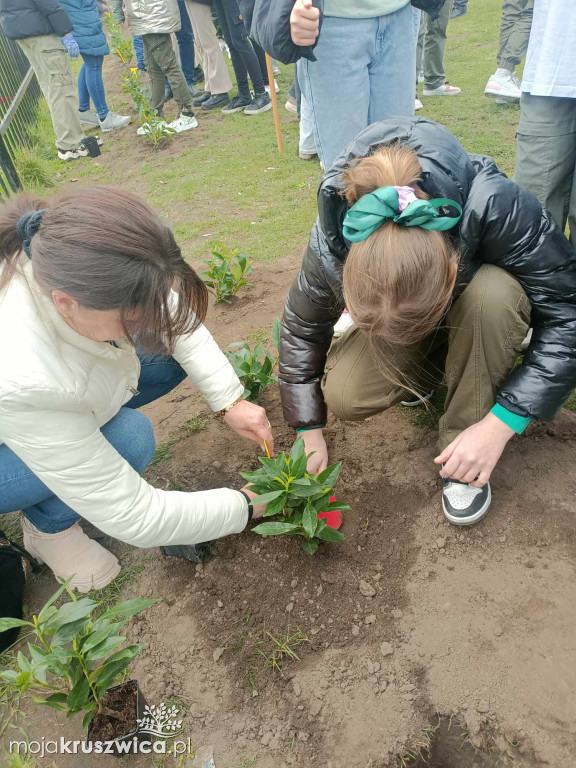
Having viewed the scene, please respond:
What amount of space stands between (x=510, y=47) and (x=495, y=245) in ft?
16.4

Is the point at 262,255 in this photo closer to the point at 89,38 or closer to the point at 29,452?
the point at 29,452

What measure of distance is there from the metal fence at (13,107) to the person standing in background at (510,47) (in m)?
4.56

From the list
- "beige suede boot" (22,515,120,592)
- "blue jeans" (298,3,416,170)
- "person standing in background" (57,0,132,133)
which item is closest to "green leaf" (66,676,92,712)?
"beige suede boot" (22,515,120,592)

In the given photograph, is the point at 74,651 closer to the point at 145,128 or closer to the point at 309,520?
the point at 309,520

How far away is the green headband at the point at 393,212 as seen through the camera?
4.39 ft

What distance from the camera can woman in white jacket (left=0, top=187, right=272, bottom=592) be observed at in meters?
1.30

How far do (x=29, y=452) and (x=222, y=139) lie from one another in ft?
17.9

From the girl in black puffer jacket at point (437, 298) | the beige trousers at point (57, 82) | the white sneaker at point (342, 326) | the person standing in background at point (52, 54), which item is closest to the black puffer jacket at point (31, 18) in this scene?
the person standing in background at point (52, 54)

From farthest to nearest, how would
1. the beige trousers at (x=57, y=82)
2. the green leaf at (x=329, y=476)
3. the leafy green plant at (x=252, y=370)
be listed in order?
the beige trousers at (x=57, y=82)
the leafy green plant at (x=252, y=370)
the green leaf at (x=329, y=476)

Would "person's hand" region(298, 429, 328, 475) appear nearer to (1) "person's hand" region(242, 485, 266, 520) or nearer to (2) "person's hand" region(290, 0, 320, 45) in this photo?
(1) "person's hand" region(242, 485, 266, 520)

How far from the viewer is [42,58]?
5508 millimetres

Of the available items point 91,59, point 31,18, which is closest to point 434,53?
point 91,59

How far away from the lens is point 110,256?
128cm

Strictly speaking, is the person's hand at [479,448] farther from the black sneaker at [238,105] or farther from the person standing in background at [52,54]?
the black sneaker at [238,105]
